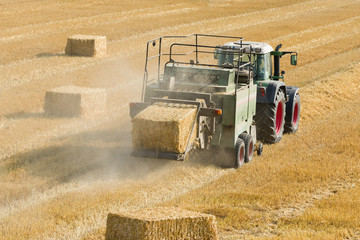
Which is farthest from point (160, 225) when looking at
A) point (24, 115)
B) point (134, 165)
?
point (24, 115)

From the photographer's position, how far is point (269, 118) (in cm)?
1303

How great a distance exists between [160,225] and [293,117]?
27.2 feet

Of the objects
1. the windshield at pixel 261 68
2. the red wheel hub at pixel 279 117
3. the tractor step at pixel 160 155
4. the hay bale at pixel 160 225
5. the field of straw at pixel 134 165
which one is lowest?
the field of straw at pixel 134 165

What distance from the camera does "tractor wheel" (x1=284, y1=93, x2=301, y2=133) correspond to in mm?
14328

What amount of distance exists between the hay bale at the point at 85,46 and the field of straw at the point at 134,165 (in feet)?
1.83

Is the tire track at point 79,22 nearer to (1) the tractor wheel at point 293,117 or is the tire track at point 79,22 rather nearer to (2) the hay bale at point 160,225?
(1) the tractor wheel at point 293,117

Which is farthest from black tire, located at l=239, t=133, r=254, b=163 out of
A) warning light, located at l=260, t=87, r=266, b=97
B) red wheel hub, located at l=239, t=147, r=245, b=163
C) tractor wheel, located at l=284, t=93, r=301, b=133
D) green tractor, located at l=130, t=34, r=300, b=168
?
tractor wheel, located at l=284, t=93, r=301, b=133

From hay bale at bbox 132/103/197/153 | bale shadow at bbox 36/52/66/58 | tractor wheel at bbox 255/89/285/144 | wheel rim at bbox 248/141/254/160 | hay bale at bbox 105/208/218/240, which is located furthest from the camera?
bale shadow at bbox 36/52/66/58

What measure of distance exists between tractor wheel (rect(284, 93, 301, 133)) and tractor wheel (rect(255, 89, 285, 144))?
0.64m

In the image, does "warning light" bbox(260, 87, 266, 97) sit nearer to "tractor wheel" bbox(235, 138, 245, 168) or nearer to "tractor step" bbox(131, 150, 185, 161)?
"tractor wheel" bbox(235, 138, 245, 168)

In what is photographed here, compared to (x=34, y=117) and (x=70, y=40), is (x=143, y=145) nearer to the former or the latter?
(x=34, y=117)

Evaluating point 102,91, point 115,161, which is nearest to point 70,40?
point 102,91

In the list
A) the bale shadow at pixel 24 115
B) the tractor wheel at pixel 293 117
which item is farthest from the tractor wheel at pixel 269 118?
the bale shadow at pixel 24 115

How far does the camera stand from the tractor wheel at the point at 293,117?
14.3 m
